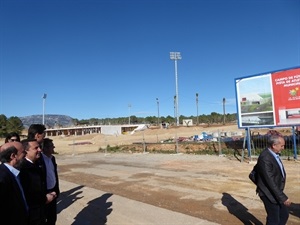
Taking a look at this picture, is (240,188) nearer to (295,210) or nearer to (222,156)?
(295,210)

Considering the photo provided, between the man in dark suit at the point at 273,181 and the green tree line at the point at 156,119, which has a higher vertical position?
the green tree line at the point at 156,119

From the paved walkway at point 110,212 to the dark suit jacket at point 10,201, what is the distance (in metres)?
3.35

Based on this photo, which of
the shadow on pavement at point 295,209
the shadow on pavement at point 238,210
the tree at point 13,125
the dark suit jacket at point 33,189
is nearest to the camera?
the dark suit jacket at point 33,189

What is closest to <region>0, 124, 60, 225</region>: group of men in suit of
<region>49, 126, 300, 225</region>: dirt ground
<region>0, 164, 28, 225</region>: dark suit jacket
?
<region>0, 164, 28, 225</region>: dark suit jacket

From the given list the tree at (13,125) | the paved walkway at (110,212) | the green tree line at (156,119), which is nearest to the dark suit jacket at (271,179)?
the paved walkway at (110,212)

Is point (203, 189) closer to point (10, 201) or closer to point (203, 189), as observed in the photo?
point (203, 189)

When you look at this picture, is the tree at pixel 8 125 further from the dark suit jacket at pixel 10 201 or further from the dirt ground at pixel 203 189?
the dark suit jacket at pixel 10 201

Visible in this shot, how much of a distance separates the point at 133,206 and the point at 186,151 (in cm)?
1530

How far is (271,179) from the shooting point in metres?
4.14

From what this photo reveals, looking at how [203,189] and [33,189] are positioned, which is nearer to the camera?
[33,189]

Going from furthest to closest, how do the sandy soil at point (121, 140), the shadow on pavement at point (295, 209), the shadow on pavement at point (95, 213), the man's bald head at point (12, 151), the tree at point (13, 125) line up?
the tree at point (13, 125) → the sandy soil at point (121, 140) → the shadow on pavement at point (95, 213) → the shadow on pavement at point (295, 209) → the man's bald head at point (12, 151)

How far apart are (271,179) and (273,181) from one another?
1.7 inches

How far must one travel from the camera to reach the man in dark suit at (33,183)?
3682 mm

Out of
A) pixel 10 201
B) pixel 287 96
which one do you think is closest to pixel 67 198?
pixel 10 201
